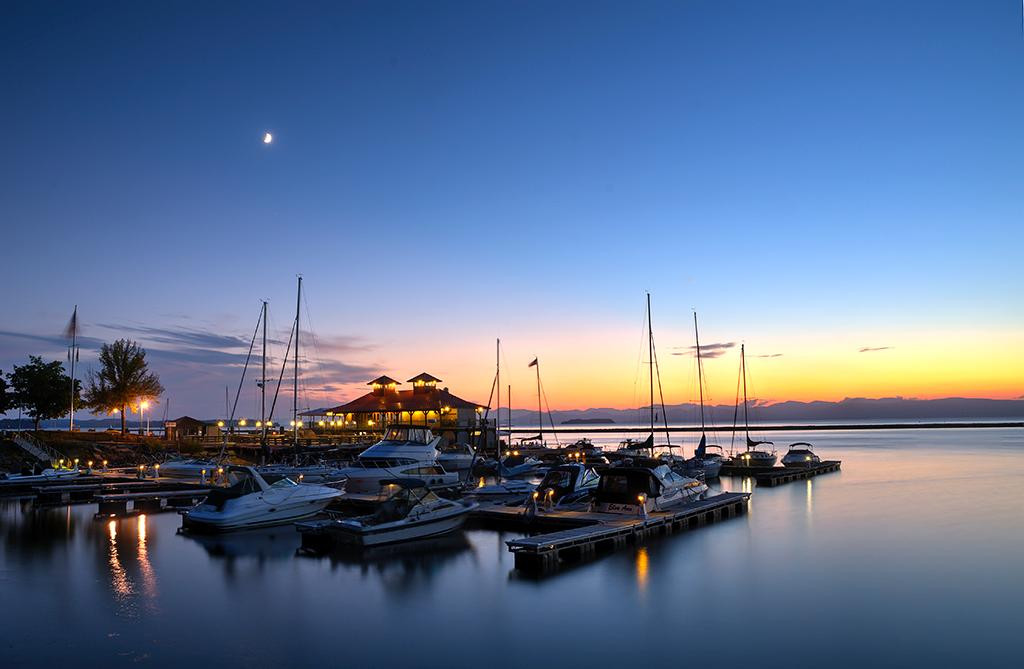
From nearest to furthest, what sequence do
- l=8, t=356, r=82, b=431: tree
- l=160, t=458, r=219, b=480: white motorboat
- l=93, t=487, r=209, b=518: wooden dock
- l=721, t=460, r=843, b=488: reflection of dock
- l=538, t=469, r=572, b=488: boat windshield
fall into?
l=538, t=469, r=572, b=488: boat windshield
l=93, t=487, r=209, b=518: wooden dock
l=160, t=458, r=219, b=480: white motorboat
l=721, t=460, r=843, b=488: reflection of dock
l=8, t=356, r=82, b=431: tree

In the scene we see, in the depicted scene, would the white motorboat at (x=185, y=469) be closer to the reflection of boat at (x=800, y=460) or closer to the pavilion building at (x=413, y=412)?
the pavilion building at (x=413, y=412)

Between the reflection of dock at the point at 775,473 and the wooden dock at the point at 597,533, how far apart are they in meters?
19.5

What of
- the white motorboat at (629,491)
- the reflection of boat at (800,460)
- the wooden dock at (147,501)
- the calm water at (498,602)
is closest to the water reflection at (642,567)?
the calm water at (498,602)

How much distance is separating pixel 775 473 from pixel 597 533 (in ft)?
113

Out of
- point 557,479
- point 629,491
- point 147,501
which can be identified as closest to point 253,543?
point 557,479

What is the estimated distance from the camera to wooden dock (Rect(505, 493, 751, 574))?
65.0ft

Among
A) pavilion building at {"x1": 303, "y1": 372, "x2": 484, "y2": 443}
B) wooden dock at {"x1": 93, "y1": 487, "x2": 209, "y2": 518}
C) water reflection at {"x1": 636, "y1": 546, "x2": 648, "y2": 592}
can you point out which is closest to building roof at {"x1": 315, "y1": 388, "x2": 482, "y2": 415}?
pavilion building at {"x1": 303, "y1": 372, "x2": 484, "y2": 443}

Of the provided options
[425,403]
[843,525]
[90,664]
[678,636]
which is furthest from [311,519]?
[425,403]

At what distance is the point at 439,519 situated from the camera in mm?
23438

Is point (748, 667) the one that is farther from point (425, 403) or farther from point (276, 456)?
point (425, 403)

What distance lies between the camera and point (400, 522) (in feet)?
73.5

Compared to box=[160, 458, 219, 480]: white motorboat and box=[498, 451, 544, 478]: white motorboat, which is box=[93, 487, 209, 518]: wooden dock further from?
box=[498, 451, 544, 478]: white motorboat

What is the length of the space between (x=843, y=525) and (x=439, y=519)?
19.3 metres

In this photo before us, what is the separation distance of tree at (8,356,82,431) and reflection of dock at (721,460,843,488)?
178ft
